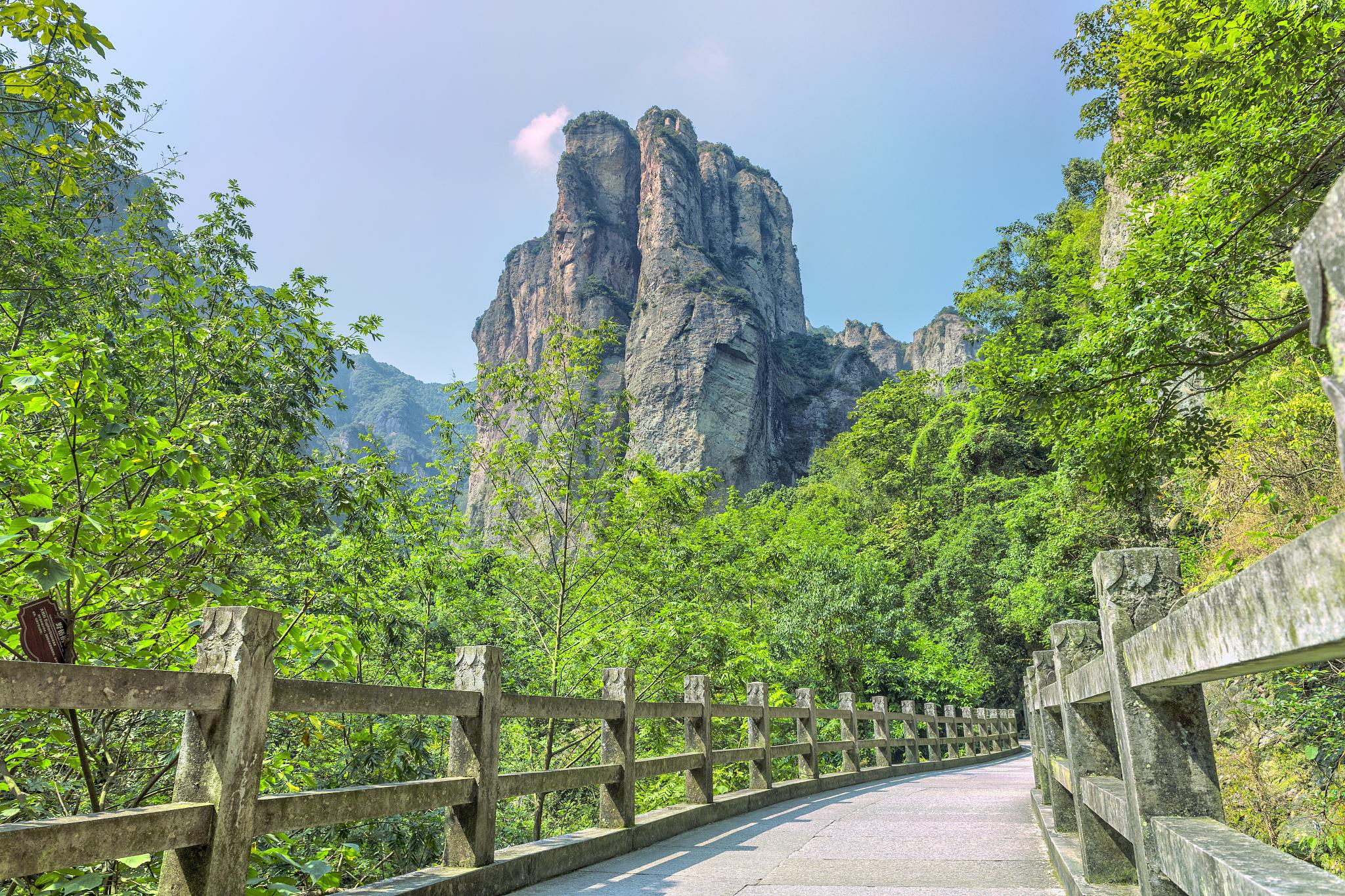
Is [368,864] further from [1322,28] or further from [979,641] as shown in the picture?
[979,641]

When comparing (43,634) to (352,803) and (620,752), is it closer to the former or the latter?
(352,803)

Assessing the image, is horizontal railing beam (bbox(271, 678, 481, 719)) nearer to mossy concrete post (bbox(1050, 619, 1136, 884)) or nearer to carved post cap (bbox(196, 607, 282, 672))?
carved post cap (bbox(196, 607, 282, 672))

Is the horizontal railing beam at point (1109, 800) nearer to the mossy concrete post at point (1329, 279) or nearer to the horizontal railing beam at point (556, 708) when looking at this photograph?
the mossy concrete post at point (1329, 279)

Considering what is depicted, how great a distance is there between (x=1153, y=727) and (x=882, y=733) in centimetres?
1295

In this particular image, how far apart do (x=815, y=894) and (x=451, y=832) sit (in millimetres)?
2110

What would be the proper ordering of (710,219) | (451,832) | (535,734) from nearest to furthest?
(451,832) < (535,734) < (710,219)

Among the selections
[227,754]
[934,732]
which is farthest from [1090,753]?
[934,732]

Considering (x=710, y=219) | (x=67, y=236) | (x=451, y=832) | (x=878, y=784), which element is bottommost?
(x=878, y=784)

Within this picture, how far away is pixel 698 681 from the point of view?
8430 mm

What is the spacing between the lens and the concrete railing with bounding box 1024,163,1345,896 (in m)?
0.91

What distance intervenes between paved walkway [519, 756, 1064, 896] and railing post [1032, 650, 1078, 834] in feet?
1.21

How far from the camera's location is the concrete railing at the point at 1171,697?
106 centimetres

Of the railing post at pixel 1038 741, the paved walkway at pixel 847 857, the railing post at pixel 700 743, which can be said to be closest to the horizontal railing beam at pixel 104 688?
the paved walkway at pixel 847 857

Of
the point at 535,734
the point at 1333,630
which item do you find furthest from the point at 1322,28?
the point at 535,734
